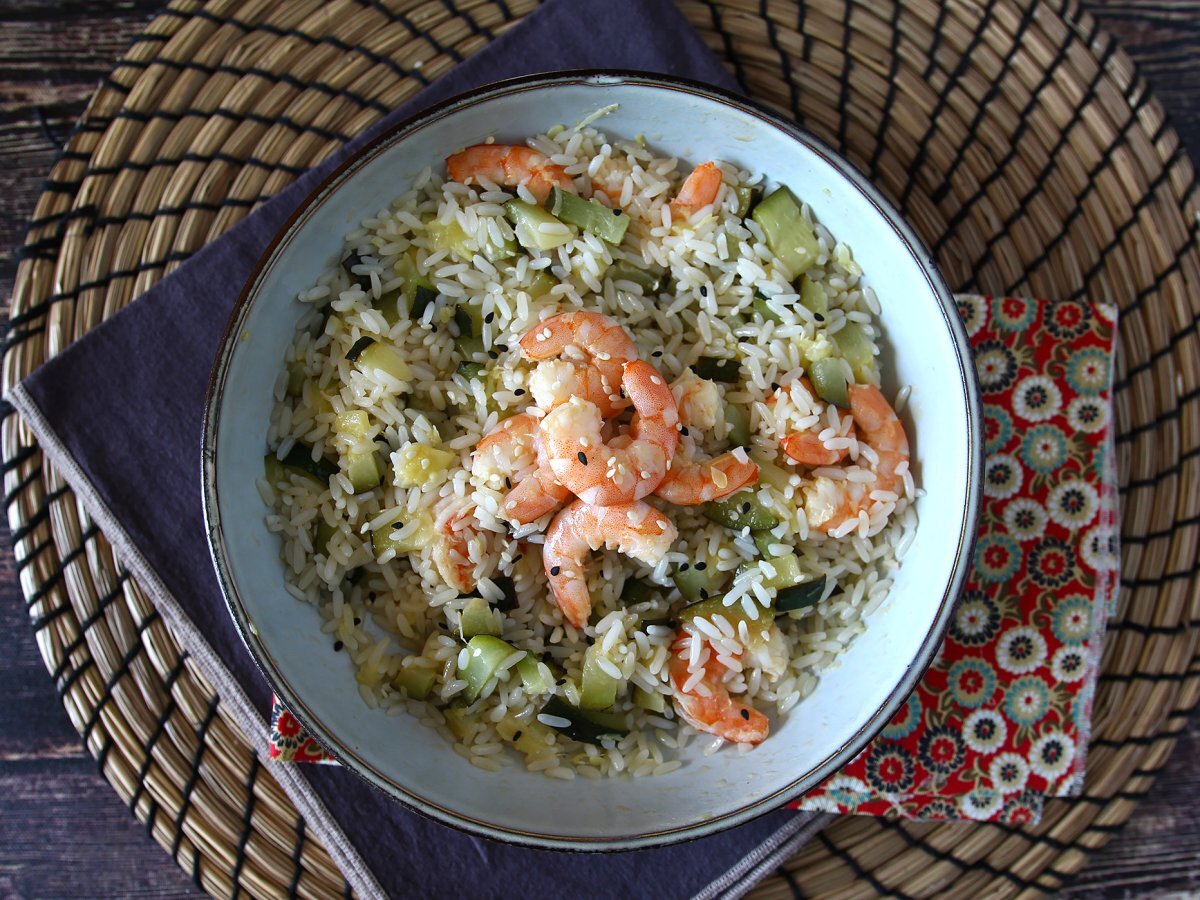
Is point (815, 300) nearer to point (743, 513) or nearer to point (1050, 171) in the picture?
point (743, 513)

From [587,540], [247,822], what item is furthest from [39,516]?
[587,540]

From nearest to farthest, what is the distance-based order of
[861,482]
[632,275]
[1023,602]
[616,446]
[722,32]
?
[616,446] < [861,482] < [632,275] < [1023,602] < [722,32]

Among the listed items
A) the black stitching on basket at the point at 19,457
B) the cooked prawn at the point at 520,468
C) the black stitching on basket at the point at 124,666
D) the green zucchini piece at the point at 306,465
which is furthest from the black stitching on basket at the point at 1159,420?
the black stitching on basket at the point at 19,457

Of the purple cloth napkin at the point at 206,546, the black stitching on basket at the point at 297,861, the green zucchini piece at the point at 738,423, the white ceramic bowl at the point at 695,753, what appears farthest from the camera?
the black stitching on basket at the point at 297,861

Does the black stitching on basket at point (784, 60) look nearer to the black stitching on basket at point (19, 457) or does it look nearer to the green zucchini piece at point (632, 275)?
the green zucchini piece at point (632, 275)

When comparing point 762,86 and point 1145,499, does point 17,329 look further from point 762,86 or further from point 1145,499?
point 1145,499

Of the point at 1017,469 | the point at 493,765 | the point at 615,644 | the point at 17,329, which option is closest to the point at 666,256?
the point at 615,644

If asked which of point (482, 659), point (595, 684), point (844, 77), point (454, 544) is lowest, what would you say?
point (595, 684)
